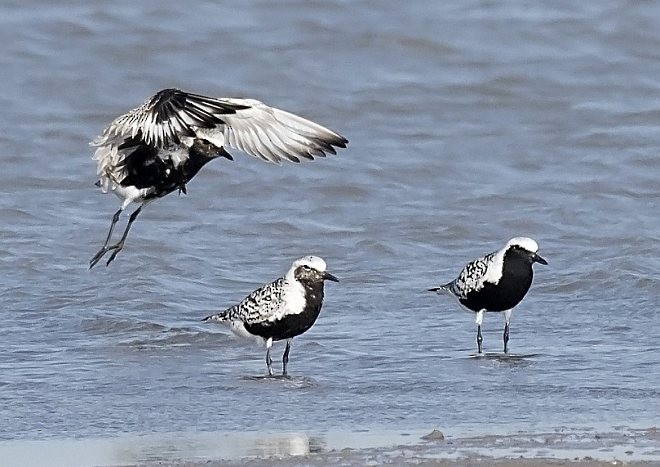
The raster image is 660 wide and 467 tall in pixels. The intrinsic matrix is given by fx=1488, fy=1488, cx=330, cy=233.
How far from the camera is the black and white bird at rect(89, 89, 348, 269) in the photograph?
8.03m

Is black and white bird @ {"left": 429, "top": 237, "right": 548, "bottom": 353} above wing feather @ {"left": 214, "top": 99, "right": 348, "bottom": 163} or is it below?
→ below

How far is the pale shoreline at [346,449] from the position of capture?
20.3ft

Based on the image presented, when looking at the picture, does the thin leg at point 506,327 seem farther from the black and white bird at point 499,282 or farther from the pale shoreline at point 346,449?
the pale shoreline at point 346,449

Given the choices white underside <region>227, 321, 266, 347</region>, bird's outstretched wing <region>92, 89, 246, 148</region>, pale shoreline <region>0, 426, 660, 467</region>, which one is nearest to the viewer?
pale shoreline <region>0, 426, 660, 467</region>

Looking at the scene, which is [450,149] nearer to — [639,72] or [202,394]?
[639,72]

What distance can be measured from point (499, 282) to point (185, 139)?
2.31m

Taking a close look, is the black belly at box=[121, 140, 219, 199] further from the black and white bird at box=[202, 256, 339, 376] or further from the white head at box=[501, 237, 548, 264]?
the white head at box=[501, 237, 548, 264]

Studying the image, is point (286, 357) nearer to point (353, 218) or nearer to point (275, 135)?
point (275, 135)

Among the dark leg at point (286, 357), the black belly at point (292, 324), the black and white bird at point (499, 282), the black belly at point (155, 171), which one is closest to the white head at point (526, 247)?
the black and white bird at point (499, 282)

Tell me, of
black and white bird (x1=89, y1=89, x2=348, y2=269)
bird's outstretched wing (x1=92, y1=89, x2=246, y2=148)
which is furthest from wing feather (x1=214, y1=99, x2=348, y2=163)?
bird's outstretched wing (x1=92, y1=89, x2=246, y2=148)

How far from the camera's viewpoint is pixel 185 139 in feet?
29.9

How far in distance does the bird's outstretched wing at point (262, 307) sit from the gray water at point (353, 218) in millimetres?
289

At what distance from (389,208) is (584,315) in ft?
12.1

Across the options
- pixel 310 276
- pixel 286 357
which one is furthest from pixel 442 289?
pixel 286 357
